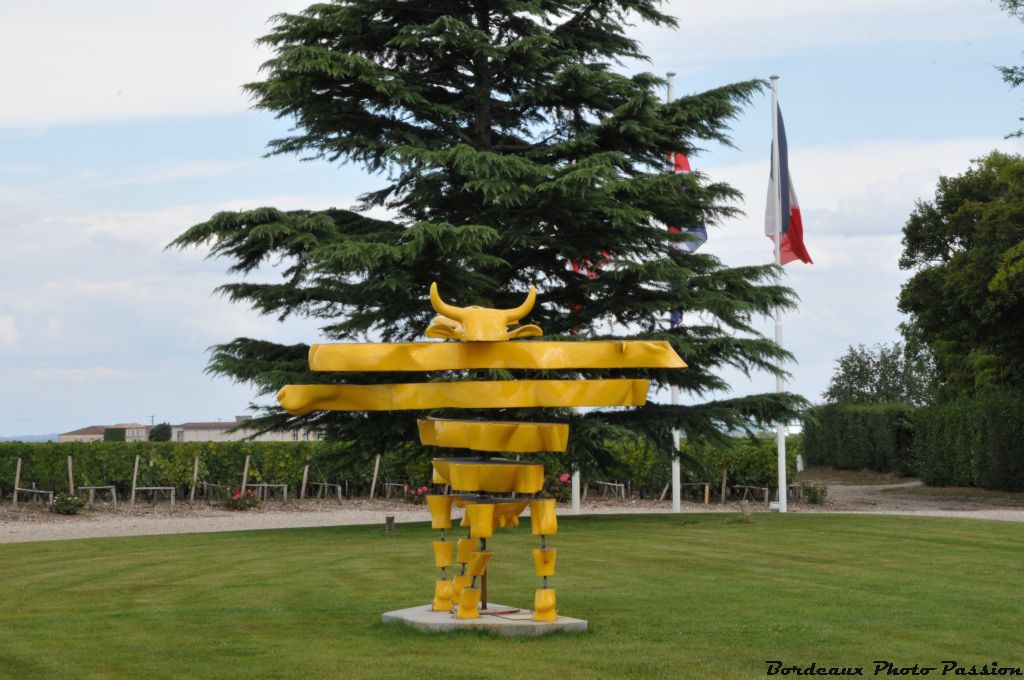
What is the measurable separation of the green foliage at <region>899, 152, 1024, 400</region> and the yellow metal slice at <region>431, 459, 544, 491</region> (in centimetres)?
1992

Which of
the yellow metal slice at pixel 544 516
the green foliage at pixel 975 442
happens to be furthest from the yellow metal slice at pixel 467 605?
the green foliage at pixel 975 442

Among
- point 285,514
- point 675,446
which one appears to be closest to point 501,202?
point 675,446

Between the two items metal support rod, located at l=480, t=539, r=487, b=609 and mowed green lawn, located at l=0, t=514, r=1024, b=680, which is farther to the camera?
metal support rod, located at l=480, t=539, r=487, b=609

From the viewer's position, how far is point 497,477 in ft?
31.1

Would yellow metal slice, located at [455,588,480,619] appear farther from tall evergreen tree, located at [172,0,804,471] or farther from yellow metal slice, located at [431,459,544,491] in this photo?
tall evergreen tree, located at [172,0,804,471]

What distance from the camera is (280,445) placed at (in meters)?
28.9

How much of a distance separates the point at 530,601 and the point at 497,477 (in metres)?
2.02

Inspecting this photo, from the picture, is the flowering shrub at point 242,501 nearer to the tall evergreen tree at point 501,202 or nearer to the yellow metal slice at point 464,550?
the tall evergreen tree at point 501,202

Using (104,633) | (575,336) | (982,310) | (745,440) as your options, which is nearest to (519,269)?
(575,336)

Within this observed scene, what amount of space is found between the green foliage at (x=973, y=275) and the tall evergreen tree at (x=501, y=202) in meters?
8.63

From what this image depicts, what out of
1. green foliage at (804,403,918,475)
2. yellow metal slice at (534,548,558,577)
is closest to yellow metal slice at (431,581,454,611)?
yellow metal slice at (534,548,558,577)

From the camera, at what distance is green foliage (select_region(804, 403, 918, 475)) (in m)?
38.4

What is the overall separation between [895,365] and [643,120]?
40368 millimetres

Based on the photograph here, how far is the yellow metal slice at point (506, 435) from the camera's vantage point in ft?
30.9
